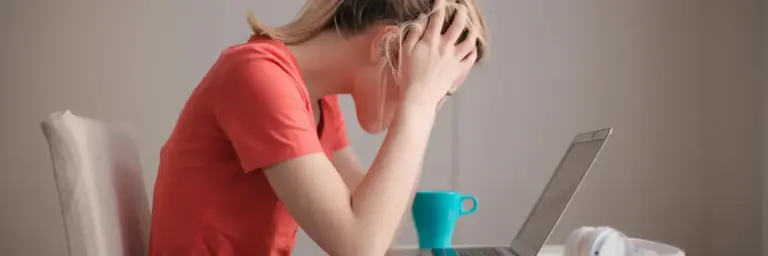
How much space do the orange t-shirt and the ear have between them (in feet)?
0.33

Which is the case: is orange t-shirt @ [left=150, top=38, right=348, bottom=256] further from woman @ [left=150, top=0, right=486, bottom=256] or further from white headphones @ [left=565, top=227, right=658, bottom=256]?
white headphones @ [left=565, top=227, right=658, bottom=256]

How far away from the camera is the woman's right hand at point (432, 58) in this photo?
82 cm

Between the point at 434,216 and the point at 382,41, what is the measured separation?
0.36 m

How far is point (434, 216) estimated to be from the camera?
107 cm

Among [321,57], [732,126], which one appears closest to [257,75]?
[321,57]

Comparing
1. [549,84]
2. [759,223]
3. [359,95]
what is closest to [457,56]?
[359,95]

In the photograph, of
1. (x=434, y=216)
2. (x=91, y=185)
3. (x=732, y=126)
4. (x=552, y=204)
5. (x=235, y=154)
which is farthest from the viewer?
(x=732, y=126)

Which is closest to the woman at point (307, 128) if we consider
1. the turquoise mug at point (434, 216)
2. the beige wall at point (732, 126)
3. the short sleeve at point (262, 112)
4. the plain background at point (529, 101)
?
the short sleeve at point (262, 112)

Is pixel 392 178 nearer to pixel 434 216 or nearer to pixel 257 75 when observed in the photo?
pixel 257 75

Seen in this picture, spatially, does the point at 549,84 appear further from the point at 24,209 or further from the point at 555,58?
the point at 24,209

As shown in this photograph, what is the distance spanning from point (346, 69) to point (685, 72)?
932mm

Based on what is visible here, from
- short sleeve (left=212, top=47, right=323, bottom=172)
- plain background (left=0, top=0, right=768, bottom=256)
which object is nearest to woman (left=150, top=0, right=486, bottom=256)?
short sleeve (left=212, top=47, right=323, bottom=172)

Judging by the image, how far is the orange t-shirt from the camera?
690 mm

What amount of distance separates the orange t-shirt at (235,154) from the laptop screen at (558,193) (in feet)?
1.07
